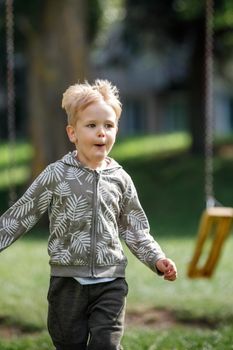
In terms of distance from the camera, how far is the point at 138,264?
55.3 feet

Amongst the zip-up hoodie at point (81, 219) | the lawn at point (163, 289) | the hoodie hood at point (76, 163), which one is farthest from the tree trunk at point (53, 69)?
the zip-up hoodie at point (81, 219)

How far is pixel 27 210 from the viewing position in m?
5.96

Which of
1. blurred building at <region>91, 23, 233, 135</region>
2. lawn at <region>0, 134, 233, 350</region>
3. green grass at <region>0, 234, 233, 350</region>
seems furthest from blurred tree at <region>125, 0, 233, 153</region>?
blurred building at <region>91, 23, 233, 135</region>

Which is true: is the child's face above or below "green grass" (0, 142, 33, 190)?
above

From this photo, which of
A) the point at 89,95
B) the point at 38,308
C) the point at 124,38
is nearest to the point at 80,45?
the point at 124,38

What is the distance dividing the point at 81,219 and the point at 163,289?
26.7 ft

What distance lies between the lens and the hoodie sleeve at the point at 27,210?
5938 millimetres

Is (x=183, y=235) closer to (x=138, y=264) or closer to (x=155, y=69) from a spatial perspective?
(x=138, y=264)

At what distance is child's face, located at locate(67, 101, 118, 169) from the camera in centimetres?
589

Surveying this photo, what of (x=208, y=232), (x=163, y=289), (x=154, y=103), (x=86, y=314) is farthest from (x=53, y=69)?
(x=154, y=103)

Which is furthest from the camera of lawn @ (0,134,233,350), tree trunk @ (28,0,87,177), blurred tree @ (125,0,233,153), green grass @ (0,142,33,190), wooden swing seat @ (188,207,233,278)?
green grass @ (0,142,33,190)

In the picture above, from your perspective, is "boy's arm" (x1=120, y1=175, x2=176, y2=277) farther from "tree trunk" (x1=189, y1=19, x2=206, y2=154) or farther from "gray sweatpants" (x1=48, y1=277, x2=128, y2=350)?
"tree trunk" (x1=189, y1=19, x2=206, y2=154)

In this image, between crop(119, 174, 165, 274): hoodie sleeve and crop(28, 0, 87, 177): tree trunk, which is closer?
crop(119, 174, 165, 274): hoodie sleeve

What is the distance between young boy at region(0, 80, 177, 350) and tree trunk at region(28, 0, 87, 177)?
52.2 ft
